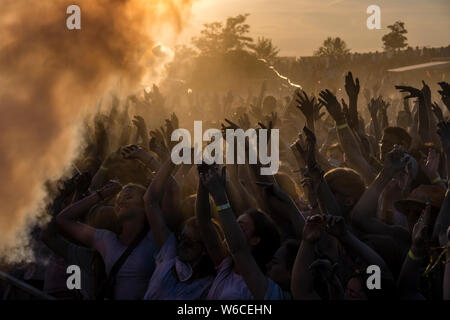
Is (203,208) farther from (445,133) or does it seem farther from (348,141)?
(348,141)

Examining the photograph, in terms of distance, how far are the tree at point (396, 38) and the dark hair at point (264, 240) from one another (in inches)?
1949

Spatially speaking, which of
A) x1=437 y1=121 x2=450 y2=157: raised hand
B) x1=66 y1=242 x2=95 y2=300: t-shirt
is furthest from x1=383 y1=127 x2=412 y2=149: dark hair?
x1=66 y1=242 x2=95 y2=300: t-shirt

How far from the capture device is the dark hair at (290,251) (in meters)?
3.57

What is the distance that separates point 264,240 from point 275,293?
0.38 m

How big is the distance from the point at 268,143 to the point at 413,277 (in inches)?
118

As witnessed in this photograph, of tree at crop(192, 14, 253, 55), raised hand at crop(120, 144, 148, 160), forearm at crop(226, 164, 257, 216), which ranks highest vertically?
tree at crop(192, 14, 253, 55)

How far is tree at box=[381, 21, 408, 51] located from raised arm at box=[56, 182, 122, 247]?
48.9 m

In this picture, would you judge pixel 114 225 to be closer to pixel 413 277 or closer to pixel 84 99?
pixel 84 99

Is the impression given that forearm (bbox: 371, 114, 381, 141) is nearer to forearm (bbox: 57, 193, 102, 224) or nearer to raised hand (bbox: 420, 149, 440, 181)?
raised hand (bbox: 420, 149, 440, 181)

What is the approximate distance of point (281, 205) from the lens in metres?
4.05

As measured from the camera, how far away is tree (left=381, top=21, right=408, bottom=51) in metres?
50.0

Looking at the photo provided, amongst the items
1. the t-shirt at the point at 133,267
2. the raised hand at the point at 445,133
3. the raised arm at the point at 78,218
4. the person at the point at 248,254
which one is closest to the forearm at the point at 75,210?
the raised arm at the point at 78,218

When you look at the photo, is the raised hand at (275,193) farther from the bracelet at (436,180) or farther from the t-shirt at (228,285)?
the bracelet at (436,180)
